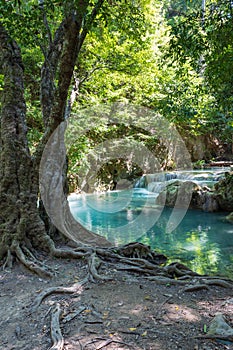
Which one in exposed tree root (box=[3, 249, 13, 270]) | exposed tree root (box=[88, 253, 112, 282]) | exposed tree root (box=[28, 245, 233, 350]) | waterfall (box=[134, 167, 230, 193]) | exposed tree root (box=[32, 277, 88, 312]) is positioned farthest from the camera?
waterfall (box=[134, 167, 230, 193])

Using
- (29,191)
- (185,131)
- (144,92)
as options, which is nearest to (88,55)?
(144,92)

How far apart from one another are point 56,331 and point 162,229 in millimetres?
7159

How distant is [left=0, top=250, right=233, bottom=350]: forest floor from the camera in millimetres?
2402

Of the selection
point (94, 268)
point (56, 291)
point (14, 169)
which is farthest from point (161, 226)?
point (56, 291)

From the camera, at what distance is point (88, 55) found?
31.4 ft

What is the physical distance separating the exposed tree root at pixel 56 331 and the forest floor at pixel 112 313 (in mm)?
55

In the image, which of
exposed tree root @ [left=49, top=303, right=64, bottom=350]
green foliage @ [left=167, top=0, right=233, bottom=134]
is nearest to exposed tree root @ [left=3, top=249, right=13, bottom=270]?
exposed tree root @ [left=49, top=303, right=64, bottom=350]

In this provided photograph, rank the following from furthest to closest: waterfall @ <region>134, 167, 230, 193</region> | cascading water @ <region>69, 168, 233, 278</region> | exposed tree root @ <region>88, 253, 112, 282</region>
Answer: waterfall @ <region>134, 167, 230, 193</region> < cascading water @ <region>69, 168, 233, 278</region> < exposed tree root @ <region>88, 253, 112, 282</region>

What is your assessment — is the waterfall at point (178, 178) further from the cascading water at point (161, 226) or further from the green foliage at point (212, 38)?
the green foliage at point (212, 38)

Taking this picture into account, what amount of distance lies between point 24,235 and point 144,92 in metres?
10.6

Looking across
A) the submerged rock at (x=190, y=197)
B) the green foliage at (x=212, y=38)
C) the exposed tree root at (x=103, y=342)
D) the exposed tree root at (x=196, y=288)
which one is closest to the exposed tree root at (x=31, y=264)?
the exposed tree root at (x=103, y=342)

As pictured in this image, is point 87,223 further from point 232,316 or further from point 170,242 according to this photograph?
point 232,316

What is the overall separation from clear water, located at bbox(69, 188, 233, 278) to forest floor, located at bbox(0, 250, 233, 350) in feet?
7.93

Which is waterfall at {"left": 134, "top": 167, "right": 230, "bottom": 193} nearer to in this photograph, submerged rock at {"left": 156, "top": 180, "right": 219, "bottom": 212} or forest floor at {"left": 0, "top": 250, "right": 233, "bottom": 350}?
submerged rock at {"left": 156, "top": 180, "right": 219, "bottom": 212}
